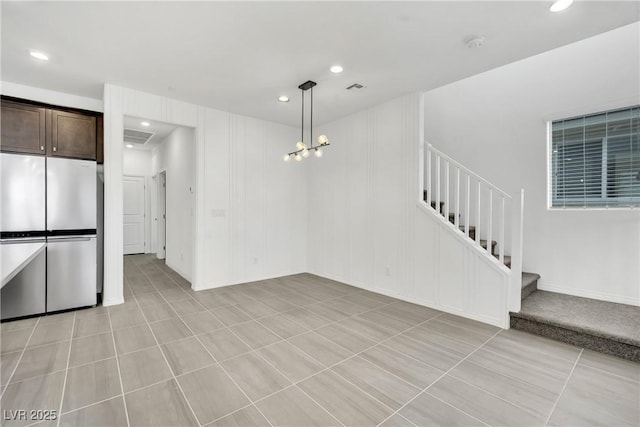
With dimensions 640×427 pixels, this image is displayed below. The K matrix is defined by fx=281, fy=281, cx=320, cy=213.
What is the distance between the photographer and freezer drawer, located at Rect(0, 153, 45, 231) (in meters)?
3.17

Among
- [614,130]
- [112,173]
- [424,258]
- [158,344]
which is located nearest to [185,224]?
[112,173]

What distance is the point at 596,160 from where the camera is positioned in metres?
3.45

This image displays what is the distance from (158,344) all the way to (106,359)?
40 centimetres

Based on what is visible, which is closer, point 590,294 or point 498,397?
point 498,397

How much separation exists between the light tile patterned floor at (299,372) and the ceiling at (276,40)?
2.87 meters

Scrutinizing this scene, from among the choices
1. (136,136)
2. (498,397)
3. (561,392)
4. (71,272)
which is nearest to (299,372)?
(498,397)

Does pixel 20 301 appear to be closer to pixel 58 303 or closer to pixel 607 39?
pixel 58 303

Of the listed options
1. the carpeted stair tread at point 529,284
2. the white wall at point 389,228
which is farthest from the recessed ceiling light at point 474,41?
the carpeted stair tread at point 529,284

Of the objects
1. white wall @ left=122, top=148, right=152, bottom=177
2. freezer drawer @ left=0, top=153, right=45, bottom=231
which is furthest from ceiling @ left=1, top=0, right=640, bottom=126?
white wall @ left=122, top=148, right=152, bottom=177

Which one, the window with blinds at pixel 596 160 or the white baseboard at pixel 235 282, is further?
the white baseboard at pixel 235 282

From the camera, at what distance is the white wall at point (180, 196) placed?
16.2 ft

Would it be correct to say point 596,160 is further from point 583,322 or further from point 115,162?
point 115,162

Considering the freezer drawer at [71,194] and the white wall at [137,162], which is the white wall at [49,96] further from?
the white wall at [137,162]

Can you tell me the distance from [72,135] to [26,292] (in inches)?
77.0
